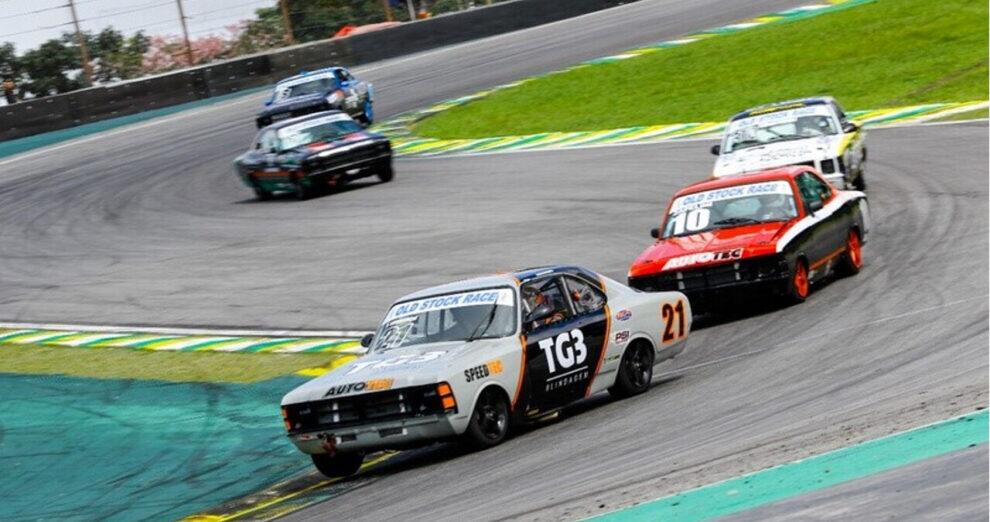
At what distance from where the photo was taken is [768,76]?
35.2 metres

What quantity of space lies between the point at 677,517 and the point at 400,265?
12.9 m

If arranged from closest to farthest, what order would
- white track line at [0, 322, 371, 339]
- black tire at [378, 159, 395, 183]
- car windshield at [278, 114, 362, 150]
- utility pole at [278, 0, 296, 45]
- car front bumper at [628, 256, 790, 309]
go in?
1. car front bumper at [628, 256, 790, 309]
2. white track line at [0, 322, 371, 339]
3. car windshield at [278, 114, 362, 150]
4. black tire at [378, 159, 395, 183]
5. utility pole at [278, 0, 296, 45]

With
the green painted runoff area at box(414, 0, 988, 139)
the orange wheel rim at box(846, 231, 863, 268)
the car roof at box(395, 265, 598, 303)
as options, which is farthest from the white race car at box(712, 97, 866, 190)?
the green painted runoff area at box(414, 0, 988, 139)

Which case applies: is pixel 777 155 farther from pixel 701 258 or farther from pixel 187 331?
pixel 187 331

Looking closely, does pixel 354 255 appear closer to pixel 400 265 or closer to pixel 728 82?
pixel 400 265

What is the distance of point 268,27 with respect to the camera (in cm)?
4578

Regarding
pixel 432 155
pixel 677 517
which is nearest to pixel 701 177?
pixel 432 155

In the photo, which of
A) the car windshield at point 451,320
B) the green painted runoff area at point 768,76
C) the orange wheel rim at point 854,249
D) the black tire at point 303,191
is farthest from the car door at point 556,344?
the green painted runoff area at point 768,76

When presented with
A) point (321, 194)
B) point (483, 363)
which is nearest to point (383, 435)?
point (483, 363)

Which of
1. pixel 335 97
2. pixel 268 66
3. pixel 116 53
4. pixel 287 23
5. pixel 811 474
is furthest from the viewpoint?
pixel 287 23

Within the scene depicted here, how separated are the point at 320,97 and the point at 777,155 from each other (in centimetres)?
1711

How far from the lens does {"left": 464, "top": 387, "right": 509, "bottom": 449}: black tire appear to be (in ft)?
36.5

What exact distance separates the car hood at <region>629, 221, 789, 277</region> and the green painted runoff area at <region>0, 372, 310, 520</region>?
11.7 feet

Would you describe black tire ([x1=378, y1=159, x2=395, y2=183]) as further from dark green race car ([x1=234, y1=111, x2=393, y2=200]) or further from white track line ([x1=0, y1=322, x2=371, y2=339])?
white track line ([x1=0, y1=322, x2=371, y2=339])
